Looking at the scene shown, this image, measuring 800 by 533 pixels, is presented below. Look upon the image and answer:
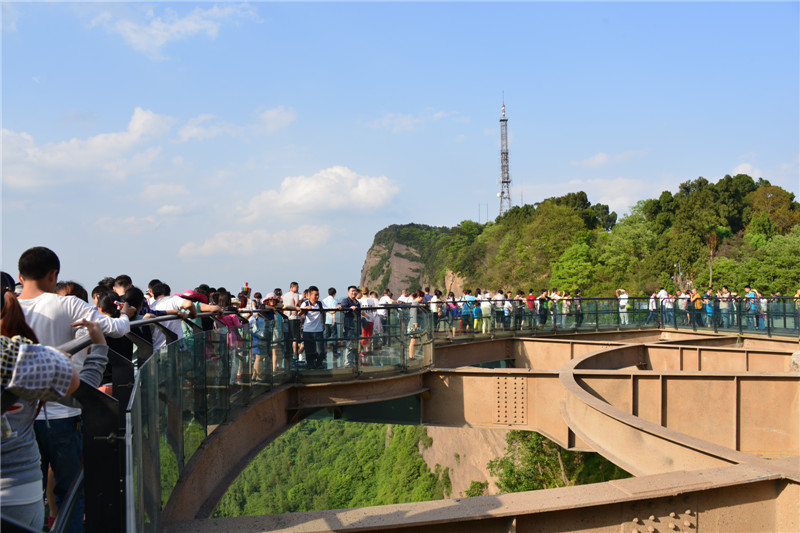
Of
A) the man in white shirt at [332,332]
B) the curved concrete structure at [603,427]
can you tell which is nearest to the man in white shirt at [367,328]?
the man in white shirt at [332,332]

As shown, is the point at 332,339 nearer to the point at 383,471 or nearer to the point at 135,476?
the point at 135,476

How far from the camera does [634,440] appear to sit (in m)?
7.91

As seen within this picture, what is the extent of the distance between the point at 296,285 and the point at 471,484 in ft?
74.4

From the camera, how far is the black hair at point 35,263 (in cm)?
414

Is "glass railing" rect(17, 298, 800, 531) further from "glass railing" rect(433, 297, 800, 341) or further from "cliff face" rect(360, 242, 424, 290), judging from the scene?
"cliff face" rect(360, 242, 424, 290)

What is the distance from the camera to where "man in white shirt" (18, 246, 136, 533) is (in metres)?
4.18

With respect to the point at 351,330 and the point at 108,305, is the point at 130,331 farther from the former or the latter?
the point at 351,330

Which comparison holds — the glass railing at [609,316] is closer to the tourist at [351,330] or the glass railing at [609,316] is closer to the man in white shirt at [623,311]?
the man in white shirt at [623,311]

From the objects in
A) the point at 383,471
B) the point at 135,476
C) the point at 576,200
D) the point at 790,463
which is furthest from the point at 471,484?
the point at 576,200

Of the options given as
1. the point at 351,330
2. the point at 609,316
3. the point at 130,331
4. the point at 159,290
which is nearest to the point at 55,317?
the point at 130,331

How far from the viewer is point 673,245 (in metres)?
76.9

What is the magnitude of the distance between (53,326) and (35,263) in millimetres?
444

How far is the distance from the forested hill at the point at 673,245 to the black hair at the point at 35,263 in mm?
68912

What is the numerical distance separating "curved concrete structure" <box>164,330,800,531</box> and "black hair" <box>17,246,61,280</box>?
2.17 meters
